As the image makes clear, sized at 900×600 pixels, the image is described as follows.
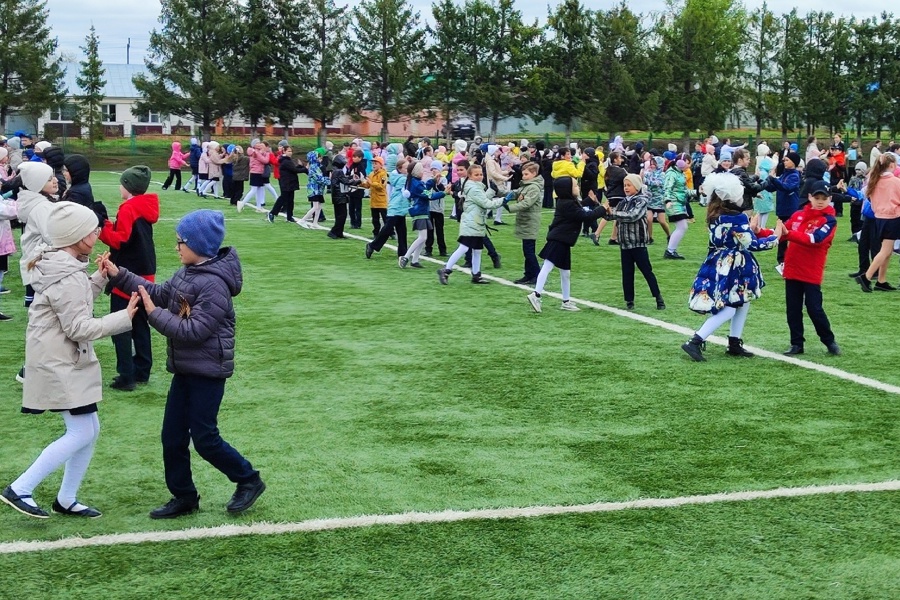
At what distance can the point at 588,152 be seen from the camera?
2536 centimetres

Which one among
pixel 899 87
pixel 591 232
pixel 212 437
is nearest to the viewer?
pixel 212 437

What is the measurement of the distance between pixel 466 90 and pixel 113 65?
48.8 meters

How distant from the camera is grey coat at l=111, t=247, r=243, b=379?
588 centimetres

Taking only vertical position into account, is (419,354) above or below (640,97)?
below

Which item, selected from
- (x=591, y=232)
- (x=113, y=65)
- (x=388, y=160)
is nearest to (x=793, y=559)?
(x=591, y=232)

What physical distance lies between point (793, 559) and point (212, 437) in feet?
9.79

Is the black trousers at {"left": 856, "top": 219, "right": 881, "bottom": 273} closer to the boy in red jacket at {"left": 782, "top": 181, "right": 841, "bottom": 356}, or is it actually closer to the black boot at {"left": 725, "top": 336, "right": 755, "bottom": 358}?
the boy in red jacket at {"left": 782, "top": 181, "right": 841, "bottom": 356}

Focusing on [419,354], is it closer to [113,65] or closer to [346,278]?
[346,278]

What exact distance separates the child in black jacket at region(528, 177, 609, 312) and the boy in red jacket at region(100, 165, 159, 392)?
17.4ft

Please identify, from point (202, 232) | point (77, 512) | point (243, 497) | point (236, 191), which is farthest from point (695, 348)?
point (236, 191)

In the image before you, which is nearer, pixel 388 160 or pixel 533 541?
pixel 533 541

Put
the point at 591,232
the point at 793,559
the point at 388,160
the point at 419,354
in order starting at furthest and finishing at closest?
the point at 388,160
the point at 591,232
the point at 419,354
the point at 793,559

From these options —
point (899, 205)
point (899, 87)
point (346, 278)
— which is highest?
point (899, 87)

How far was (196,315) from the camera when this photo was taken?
590 cm
